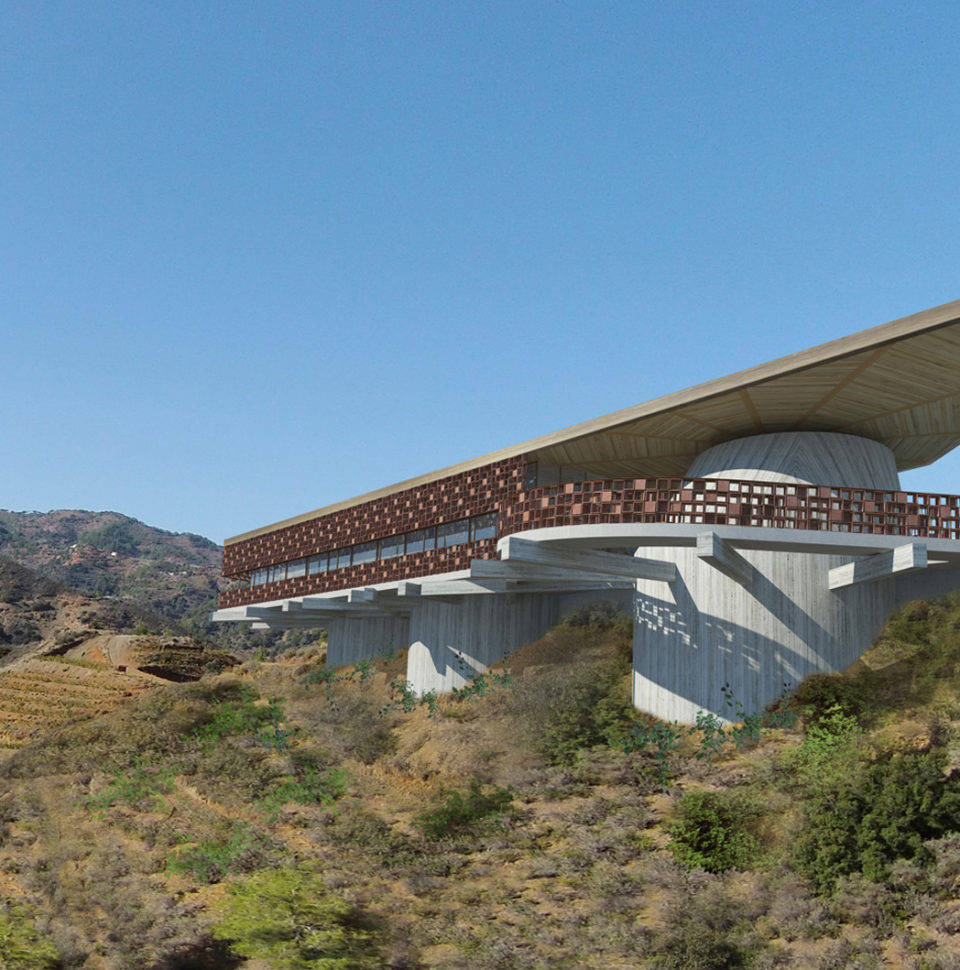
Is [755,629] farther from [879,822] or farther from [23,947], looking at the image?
[23,947]

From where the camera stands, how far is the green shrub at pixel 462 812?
1580 cm

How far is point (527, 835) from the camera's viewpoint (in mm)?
15258

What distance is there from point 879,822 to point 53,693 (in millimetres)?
29489

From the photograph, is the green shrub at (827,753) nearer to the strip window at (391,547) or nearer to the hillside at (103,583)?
the strip window at (391,547)

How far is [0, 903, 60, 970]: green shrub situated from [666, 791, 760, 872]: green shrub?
9.11 metres

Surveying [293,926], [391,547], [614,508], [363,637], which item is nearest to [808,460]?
[614,508]

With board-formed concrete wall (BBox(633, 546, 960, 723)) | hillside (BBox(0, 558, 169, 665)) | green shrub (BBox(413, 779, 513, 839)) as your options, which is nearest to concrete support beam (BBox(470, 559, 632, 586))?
board-formed concrete wall (BBox(633, 546, 960, 723))

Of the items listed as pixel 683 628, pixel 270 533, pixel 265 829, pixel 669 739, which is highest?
pixel 270 533

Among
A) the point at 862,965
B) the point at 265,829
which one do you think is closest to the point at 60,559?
the point at 265,829

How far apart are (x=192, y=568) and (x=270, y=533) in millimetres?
122537

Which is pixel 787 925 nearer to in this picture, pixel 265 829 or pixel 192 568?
pixel 265 829

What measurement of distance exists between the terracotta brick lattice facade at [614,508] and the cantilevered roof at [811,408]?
1187 mm

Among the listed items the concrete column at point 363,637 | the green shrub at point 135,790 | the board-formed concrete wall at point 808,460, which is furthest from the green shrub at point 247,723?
the board-formed concrete wall at point 808,460

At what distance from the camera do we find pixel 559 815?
15.7 metres
